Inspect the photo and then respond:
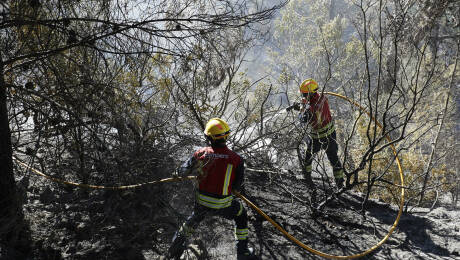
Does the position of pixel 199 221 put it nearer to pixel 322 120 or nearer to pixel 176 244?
pixel 176 244

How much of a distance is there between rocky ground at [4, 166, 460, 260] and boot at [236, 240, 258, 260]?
14 centimetres

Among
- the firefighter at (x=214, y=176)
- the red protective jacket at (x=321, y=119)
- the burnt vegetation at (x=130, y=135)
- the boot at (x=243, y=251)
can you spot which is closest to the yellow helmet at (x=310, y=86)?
the red protective jacket at (x=321, y=119)

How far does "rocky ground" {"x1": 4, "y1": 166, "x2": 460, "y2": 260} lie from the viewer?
136 inches

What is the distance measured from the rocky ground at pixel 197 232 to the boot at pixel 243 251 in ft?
0.45

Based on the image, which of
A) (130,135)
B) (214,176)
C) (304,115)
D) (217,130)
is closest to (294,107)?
(304,115)

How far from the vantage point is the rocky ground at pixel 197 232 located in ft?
11.3

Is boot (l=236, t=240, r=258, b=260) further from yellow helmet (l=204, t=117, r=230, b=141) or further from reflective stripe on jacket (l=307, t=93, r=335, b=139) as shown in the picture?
reflective stripe on jacket (l=307, t=93, r=335, b=139)

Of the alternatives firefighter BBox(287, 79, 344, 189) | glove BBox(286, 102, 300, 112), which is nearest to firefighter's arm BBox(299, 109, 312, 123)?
firefighter BBox(287, 79, 344, 189)

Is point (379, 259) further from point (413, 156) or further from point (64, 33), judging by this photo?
point (413, 156)

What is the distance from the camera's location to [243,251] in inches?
144

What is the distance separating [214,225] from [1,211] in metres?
2.34

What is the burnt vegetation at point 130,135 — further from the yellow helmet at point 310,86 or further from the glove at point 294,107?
the yellow helmet at point 310,86

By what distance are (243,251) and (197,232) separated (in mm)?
736

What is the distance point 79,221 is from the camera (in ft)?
12.8
